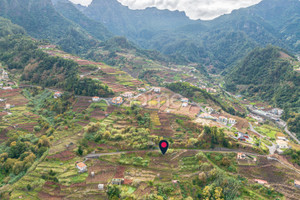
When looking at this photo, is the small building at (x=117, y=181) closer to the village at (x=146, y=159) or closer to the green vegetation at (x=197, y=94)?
the village at (x=146, y=159)

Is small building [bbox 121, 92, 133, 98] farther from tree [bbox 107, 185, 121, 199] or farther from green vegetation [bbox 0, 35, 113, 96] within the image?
tree [bbox 107, 185, 121, 199]

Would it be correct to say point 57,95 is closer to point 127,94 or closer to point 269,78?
point 127,94

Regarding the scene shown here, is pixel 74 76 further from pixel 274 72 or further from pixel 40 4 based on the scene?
pixel 40 4

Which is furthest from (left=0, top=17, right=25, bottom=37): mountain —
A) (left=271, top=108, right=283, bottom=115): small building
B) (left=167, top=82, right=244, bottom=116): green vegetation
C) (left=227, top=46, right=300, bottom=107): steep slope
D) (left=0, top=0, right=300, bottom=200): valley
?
(left=271, top=108, right=283, bottom=115): small building

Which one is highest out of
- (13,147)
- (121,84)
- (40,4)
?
(40,4)

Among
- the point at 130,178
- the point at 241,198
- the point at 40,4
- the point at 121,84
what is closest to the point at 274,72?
the point at 121,84

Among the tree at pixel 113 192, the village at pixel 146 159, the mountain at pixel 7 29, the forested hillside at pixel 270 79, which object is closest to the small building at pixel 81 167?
the village at pixel 146 159
